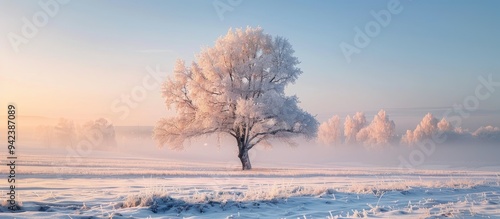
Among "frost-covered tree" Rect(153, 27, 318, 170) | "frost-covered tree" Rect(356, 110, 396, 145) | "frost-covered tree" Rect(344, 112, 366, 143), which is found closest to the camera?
"frost-covered tree" Rect(153, 27, 318, 170)

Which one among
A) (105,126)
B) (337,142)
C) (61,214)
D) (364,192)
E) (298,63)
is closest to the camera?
(61,214)

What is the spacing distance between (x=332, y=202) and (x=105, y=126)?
86.1 m

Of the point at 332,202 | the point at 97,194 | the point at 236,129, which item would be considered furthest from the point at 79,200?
the point at 236,129

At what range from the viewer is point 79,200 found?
38.1ft

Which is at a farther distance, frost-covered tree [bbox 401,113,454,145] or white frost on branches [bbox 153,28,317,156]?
frost-covered tree [bbox 401,113,454,145]

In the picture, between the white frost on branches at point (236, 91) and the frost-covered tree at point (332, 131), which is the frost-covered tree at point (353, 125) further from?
the white frost on branches at point (236, 91)

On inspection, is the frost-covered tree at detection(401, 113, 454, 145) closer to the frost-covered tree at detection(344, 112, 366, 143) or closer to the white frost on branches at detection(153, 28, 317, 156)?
the frost-covered tree at detection(344, 112, 366, 143)

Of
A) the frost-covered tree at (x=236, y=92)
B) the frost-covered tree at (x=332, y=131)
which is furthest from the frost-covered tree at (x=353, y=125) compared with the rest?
the frost-covered tree at (x=236, y=92)

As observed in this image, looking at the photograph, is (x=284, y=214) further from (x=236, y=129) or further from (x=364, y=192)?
(x=236, y=129)

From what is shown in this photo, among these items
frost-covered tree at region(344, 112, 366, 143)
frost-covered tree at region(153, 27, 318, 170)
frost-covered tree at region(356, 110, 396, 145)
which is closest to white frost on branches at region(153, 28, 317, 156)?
frost-covered tree at region(153, 27, 318, 170)

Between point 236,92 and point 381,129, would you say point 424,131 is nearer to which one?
point 381,129

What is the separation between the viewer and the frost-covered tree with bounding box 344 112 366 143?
10781cm

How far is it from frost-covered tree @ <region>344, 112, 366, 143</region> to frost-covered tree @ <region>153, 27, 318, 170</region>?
245 ft

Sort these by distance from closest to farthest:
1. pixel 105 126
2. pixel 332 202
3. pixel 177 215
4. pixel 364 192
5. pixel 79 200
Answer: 1. pixel 177 215
2. pixel 79 200
3. pixel 332 202
4. pixel 364 192
5. pixel 105 126
